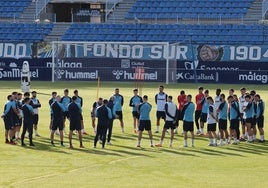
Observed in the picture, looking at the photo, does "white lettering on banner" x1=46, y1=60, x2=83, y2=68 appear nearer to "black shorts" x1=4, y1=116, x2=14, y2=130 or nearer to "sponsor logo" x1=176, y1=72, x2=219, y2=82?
"sponsor logo" x1=176, y1=72, x2=219, y2=82

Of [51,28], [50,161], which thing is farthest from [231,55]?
[50,161]

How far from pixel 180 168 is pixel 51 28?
52814 millimetres

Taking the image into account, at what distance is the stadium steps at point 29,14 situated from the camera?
82012 mm

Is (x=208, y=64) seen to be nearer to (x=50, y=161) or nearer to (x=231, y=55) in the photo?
(x=231, y=55)

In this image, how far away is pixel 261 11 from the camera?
7700cm

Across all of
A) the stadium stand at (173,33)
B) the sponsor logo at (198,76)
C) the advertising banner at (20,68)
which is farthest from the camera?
the stadium stand at (173,33)

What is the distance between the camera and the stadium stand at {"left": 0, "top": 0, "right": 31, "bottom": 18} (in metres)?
82.2

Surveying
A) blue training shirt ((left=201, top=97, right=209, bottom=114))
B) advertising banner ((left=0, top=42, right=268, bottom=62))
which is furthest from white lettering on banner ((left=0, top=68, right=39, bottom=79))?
blue training shirt ((left=201, top=97, right=209, bottom=114))

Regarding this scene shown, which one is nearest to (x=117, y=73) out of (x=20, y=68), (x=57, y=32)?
(x=20, y=68)

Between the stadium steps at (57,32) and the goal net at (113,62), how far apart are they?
8.50 meters

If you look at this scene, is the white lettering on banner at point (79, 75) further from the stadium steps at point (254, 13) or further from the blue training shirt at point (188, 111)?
the blue training shirt at point (188, 111)

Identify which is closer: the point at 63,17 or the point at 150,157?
the point at 150,157

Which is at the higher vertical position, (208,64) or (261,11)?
(261,11)

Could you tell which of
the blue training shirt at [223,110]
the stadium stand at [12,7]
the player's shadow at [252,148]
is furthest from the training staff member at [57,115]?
the stadium stand at [12,7]
